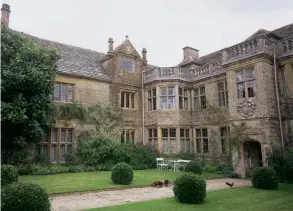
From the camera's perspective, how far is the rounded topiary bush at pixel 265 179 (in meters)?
11.1

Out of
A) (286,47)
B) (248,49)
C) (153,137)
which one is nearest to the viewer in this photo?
(286,47)

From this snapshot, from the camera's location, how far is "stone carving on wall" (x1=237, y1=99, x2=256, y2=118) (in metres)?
16.0

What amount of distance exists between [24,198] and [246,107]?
1425 centimetres

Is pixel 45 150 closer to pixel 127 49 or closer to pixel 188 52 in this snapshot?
pixel 127 49

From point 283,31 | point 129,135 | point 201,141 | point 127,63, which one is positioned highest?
point 283,31

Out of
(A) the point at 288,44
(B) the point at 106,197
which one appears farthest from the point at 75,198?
(A) the point at 288,44

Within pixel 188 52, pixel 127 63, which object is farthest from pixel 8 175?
pixel 188 52

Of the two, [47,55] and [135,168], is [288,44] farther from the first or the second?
[47,55]

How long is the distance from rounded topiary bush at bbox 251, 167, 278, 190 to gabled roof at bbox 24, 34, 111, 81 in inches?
558

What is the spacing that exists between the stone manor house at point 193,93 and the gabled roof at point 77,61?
0.31 ft

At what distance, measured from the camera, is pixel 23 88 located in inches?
590

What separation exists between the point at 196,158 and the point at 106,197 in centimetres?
1255

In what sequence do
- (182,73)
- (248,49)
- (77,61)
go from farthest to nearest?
(182,73), (77,61), (248,49)

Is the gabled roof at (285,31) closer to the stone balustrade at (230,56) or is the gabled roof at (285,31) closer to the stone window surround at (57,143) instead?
the stone balustrade at (230,56)
